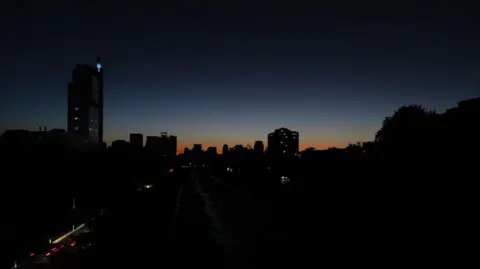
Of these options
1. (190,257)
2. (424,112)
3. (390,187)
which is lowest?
(190,257)

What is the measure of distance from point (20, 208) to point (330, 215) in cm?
2216

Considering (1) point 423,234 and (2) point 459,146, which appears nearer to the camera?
(1) point 423,234

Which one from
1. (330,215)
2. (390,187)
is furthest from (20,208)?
(390,187)

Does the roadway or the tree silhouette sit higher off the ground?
the tree silhouette

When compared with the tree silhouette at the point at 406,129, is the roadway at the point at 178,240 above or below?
below

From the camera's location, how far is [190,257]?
23250 millimetres

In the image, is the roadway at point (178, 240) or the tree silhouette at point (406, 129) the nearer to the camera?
the roadway at point (178, 240)

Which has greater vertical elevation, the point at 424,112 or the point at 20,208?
the point at 424,112

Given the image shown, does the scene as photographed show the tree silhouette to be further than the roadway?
Yes

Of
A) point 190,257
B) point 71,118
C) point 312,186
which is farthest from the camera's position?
point 71,118

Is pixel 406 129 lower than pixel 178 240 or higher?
higher

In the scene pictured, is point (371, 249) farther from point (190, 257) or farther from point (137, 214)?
point (137, 214)

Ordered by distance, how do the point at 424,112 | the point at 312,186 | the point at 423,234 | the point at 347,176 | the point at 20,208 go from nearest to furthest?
1. the point at 423,234
2. the point at 20,208
3. the point at 347,176
4. the point at 312,186
5. the point at 424,112

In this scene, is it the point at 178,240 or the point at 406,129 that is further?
the point at 406,129
